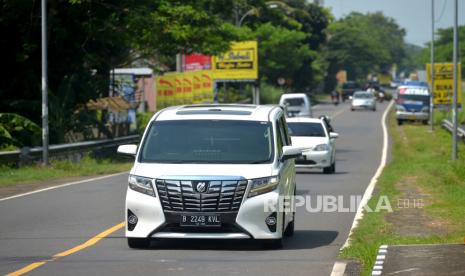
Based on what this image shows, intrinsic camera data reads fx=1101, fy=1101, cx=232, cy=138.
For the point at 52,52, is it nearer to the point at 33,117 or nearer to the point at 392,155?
the point at 33,117

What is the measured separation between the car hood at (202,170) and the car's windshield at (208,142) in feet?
0.65

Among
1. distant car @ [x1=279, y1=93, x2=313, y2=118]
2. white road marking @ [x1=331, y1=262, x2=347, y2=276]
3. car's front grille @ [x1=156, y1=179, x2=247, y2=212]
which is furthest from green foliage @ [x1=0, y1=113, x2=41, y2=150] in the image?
distant car @ [x1=279, y1=93, x2=313, y2=118]

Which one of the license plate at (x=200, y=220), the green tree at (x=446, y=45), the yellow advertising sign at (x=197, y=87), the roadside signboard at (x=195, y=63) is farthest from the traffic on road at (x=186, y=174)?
the green tree at (x=446, y=45)

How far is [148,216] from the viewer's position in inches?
520

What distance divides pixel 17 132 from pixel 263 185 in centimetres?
2193

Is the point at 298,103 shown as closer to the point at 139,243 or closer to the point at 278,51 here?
the point at 278,51

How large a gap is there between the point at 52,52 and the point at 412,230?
85.6ft

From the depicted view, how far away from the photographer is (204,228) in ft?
43.4

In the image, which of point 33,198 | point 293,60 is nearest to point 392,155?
point 33,198

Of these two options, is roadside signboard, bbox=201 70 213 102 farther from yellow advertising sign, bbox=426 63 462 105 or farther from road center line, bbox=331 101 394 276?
road center line, bbox=331 101 394 276

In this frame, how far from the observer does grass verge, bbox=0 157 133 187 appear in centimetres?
2681

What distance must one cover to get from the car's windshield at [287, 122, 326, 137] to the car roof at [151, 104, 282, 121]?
17236 mm

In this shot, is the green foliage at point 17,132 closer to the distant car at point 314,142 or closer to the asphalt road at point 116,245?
the distant car at point 314,142

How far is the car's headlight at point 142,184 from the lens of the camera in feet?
43.5
